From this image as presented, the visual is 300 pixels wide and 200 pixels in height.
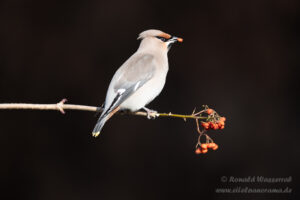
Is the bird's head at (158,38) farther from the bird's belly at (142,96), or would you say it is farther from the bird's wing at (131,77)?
the bird's belly at (142,96)

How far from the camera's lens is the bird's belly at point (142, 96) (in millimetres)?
2652

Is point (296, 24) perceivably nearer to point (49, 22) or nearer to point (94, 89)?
point (94, 89)

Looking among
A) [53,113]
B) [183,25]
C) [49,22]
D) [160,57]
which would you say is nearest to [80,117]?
[53,113]

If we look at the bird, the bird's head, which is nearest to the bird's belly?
the bird

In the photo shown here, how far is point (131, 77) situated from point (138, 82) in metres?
0.05

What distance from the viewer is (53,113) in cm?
421

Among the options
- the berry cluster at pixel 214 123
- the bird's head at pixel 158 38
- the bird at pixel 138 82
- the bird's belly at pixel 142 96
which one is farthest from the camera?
the bird's head at pixel 158 38

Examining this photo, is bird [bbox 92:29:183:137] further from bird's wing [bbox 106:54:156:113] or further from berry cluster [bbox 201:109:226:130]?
berry cluster [bbox 201:109:226:130]

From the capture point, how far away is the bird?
2502 millimetres

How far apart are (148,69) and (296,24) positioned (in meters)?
2.09

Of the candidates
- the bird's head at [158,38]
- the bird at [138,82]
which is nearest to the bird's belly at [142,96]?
the bird at [138,82]

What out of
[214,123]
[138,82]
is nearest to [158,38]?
[138,82]

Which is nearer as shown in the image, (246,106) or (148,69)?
(148,69)

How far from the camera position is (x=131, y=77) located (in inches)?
106
